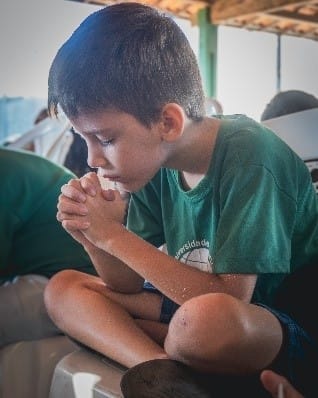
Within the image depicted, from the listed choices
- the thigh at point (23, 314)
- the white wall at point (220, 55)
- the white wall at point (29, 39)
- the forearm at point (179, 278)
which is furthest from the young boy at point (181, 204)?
the white wall at point (29, 39)

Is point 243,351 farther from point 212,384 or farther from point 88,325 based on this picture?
point 88,325

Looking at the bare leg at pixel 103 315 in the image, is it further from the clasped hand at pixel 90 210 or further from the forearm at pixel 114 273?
the clasped hand at pixel 90 210

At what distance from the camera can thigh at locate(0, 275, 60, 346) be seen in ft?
4.06

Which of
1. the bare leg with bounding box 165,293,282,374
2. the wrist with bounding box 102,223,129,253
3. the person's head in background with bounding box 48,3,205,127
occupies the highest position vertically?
the person's head in background with bounding box 48,3,205,127

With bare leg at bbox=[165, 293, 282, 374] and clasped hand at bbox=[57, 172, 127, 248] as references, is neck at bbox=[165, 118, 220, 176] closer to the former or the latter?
clasped hand at bbox=[57, 172, 127, 248]

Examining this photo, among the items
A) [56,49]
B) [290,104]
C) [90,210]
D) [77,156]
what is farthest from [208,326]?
[56,49]

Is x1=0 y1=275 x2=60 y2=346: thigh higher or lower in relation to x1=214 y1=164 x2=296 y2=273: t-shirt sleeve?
lower

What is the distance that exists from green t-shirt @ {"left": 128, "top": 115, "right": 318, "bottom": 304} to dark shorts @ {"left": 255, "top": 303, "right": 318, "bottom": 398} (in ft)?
0.27

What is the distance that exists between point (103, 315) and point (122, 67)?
1.36ft

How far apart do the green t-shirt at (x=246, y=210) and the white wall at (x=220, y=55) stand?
1.31 m

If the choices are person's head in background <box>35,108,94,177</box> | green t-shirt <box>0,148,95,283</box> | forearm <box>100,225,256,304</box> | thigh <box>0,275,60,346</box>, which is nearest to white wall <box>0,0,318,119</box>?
person's head in background <box>35,108,94,177</box>

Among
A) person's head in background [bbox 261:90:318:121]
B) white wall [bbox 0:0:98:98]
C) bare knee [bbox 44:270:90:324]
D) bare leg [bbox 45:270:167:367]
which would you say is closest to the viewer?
bare leg [bbox 45:270:167:367]

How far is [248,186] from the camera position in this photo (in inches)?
34.4

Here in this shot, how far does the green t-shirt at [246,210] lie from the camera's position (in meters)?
0.86
